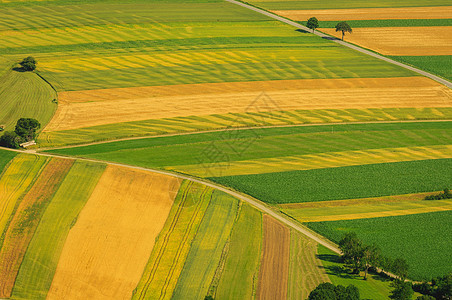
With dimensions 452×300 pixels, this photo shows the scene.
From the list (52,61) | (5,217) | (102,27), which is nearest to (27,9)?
(102,27)

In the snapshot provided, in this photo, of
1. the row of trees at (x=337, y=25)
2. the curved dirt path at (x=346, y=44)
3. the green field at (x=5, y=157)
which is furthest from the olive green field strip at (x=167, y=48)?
the green field at (x=5, y=157)

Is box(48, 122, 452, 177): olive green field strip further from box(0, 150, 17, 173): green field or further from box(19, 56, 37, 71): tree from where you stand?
box(19, 56, 37, 71): tree

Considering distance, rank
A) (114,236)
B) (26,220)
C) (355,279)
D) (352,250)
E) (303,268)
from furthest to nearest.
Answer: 1. (26,220)
2. (114,236)
3. (303,268)
4. (352,250)
5. (355,279)

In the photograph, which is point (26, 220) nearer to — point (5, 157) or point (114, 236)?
point (114, 236)

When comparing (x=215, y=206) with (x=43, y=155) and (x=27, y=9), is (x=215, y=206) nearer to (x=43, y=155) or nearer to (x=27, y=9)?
(x=43, y=155)

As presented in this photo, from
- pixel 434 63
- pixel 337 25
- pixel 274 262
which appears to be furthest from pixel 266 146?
pixel 337 25

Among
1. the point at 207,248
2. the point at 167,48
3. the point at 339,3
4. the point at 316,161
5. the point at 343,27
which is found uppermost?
the point at 339,3
